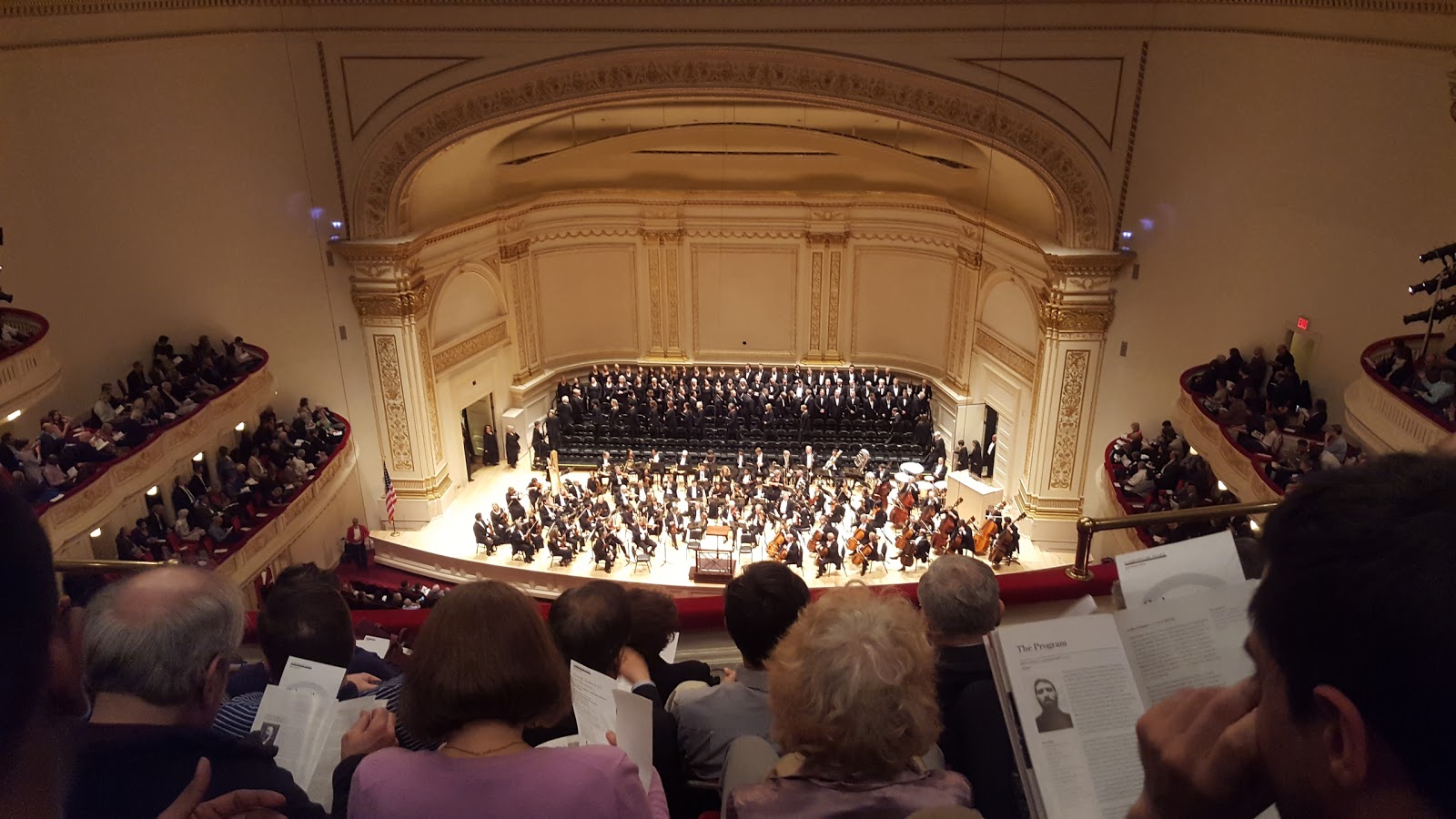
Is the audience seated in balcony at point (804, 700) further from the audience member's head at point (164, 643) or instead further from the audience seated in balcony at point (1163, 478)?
the audience seated in balcony at point (1163, 478)

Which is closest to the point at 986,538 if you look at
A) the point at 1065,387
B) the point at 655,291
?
the point at 1065,387

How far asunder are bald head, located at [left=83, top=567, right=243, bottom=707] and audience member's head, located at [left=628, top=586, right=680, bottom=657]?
1372mm

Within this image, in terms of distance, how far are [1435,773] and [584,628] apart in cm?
217

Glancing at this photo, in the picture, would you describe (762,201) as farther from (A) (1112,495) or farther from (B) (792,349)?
(A) (1112,495)

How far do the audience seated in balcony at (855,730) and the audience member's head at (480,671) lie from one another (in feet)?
1.50

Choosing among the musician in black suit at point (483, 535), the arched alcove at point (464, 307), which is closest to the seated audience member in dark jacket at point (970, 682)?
the musician in black suit at point (483, 535)

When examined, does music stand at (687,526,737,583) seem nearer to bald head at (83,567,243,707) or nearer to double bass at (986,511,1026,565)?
double bass at (986,511,1026,565)

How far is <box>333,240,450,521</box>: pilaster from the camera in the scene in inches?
541

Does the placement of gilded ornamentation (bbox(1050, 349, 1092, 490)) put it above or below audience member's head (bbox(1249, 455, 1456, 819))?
below

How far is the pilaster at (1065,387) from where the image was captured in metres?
13.1

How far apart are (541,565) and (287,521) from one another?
12.1ft

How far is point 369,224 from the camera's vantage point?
13523 mm

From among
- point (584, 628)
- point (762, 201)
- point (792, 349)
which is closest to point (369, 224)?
point (762, 201)

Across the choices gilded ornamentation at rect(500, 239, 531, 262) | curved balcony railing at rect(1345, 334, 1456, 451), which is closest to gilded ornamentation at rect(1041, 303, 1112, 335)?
curved balcony railing at rect(1345, 334, 1456, 451)
